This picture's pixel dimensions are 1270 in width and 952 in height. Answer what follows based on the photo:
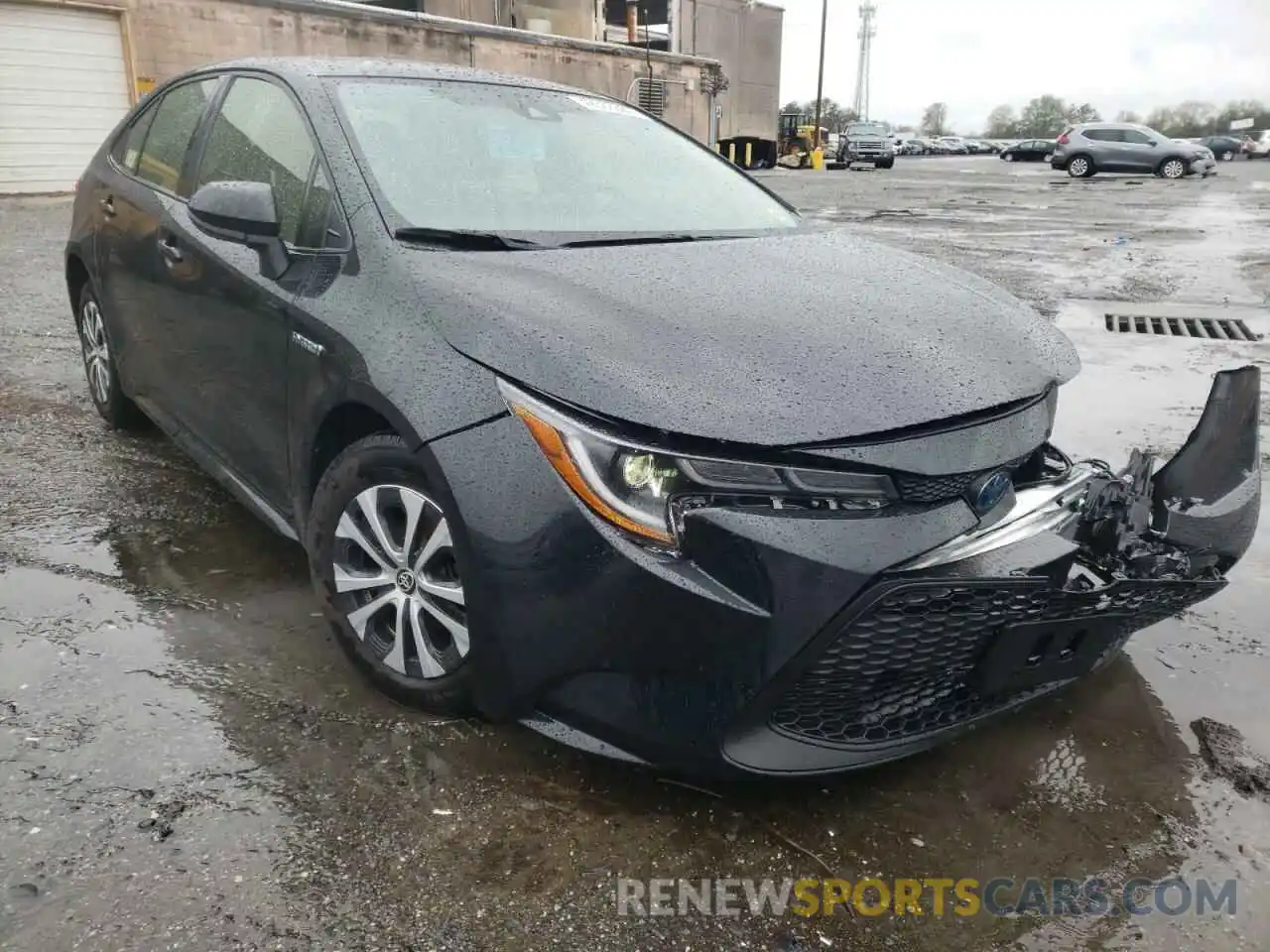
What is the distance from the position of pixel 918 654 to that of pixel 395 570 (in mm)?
1197

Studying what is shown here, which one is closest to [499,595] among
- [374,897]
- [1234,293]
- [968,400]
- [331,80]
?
[374,897]

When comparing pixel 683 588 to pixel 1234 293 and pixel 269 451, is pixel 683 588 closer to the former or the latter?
pixel 269 451

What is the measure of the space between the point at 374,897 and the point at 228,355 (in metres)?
1.75

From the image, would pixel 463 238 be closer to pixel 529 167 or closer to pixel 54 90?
pixel 529 167

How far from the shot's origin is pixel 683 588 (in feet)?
6.06

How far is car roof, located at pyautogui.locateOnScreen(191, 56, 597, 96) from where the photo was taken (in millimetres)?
3064

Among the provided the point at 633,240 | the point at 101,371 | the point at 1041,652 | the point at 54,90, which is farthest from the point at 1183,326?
the point at 54,90

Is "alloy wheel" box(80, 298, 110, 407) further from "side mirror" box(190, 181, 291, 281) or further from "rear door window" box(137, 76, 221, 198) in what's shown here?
"side mirror" box(190, 181, 291, 281)

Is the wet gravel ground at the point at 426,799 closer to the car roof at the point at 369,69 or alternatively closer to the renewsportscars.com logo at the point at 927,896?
the renewsportscars.com logo at the point at 927,896

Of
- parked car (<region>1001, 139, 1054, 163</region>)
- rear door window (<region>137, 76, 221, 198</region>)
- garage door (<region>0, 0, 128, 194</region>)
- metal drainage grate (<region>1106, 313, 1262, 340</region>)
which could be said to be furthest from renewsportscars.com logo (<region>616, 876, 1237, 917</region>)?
parked car (<region>1001, 139, 1054, 163</region>)

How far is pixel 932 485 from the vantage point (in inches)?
77.4

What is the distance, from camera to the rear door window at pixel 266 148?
2771 mm

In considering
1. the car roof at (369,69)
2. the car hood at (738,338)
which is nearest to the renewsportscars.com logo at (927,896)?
the car hood at (738,338)

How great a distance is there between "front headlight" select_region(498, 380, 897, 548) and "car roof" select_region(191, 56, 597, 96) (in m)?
1.75
